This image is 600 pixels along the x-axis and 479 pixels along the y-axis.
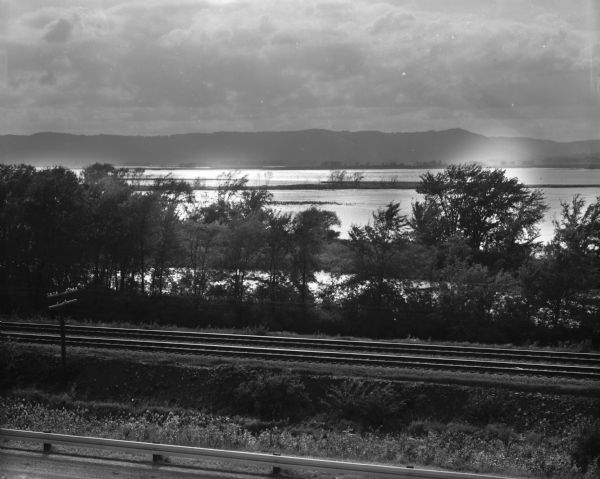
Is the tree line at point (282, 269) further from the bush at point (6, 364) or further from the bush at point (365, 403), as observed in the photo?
the bush at point (365, 403)

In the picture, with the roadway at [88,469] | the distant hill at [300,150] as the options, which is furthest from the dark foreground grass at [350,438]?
the distant hill at [300,150]

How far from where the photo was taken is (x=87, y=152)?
207ft

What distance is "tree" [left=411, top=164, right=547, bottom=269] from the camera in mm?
23984

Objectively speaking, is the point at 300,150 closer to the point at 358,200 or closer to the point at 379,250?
the point at 358,200

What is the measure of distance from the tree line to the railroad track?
4236 millimetres

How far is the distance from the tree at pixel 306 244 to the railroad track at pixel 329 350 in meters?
→ 6.56

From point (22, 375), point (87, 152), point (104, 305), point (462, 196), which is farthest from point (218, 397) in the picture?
point (87, 152)

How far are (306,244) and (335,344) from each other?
7.76 meters

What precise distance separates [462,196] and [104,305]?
15.2 meters

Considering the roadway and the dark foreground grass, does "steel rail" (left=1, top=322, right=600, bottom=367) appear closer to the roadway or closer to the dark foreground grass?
the dark foreground grass

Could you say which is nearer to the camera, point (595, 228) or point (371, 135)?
point (595, 228)

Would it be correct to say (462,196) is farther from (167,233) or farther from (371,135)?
(371,135)

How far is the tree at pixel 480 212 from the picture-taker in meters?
24.0

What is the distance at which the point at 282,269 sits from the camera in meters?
20.6
